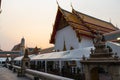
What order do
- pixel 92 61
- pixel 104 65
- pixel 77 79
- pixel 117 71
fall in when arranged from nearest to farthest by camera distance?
pixel 117 71 → pixel 104 65 → pixel 92 61 → pixel 77 79

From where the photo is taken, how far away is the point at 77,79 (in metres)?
10.6

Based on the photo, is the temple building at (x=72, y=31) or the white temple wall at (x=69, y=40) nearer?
the temple building at (x=72, y=31)

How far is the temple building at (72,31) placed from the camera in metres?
20.5

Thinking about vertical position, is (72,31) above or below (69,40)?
above

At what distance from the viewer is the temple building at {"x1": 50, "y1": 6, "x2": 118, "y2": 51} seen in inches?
808

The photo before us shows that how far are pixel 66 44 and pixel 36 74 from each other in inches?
503

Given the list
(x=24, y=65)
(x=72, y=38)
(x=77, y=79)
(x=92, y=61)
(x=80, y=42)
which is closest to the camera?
(x=92, y=61)

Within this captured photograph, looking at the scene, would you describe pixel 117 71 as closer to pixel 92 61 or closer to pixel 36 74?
→ pixel 92 61

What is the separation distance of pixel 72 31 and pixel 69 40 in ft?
4.29

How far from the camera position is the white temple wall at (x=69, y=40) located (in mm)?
20828

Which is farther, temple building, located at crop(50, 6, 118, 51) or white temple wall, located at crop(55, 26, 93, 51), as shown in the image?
white temple wall, located at crop(55, 26, 93, 51)

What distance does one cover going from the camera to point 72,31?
21.9 meters

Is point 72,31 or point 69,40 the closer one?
point 72,31

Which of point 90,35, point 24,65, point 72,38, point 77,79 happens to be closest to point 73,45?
point 72,38
